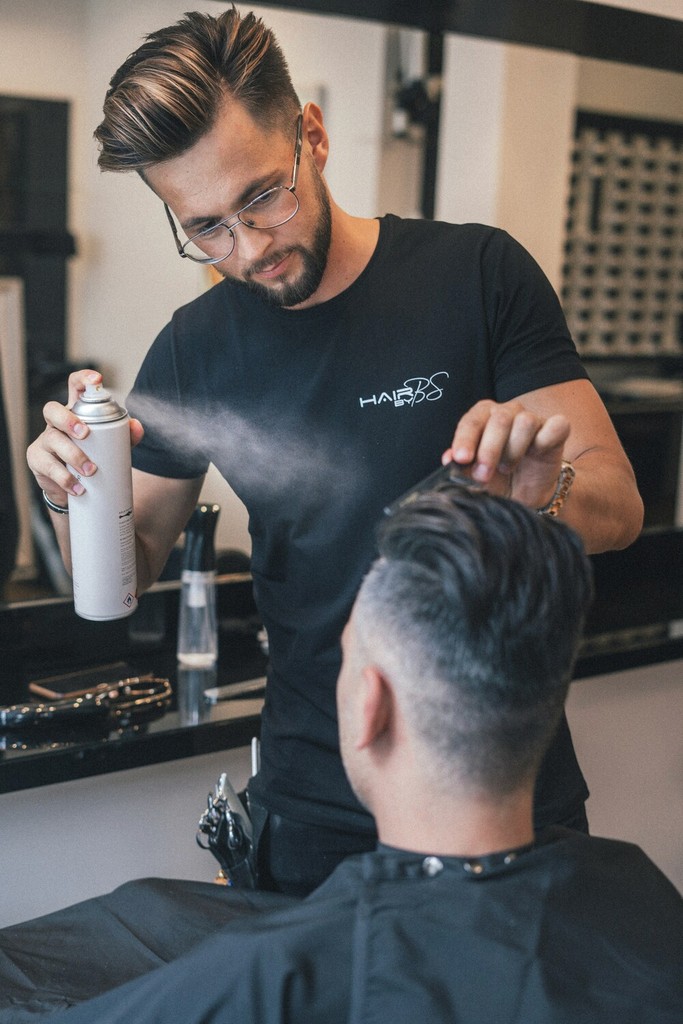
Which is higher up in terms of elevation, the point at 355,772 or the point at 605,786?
the point at 355,772

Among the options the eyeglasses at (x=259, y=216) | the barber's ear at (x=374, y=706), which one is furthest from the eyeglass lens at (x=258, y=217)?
the barber's ear at (x=374, y=706)

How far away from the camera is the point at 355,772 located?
1.05m

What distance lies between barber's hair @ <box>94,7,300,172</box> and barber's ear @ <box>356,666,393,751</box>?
70cm

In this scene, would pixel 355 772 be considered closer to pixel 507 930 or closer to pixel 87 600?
pixel 507 930

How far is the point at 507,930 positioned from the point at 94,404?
744 mm

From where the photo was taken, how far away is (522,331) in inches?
56.3

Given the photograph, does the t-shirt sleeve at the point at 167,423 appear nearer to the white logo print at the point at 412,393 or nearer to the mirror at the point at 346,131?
the white logo print at the point at 412,393

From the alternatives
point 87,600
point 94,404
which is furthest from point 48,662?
point 94,404

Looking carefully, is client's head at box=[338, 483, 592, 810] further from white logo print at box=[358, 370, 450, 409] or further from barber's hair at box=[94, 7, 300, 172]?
barber's hair at box=[94, 7, 300, 172]

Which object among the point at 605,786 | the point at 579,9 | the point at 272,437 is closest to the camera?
the point at 272,437

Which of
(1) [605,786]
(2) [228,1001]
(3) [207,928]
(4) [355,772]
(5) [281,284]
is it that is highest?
(5) [281,284]

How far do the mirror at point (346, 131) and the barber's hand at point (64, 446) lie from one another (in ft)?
2.27

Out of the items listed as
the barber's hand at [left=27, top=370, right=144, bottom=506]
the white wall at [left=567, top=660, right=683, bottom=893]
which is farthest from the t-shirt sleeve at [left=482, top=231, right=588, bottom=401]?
the white wall at [left=567, top=660, right=683, bottom=893]

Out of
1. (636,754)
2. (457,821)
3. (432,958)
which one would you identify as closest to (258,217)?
(457,821)
